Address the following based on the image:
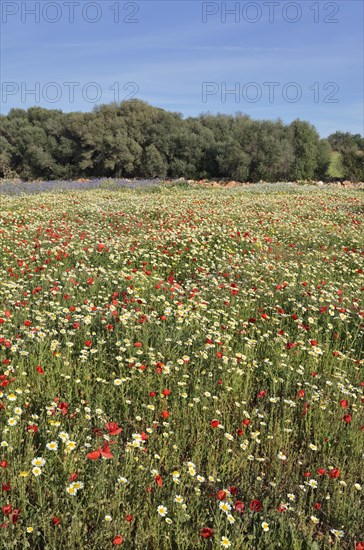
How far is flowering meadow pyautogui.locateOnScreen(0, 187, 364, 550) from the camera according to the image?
9.71 feet

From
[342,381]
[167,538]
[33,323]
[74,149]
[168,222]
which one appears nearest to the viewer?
[167,538]

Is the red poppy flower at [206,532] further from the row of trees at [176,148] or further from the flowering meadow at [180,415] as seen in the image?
the row of trees at [176,148]

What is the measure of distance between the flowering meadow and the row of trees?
Result: 4298 cm

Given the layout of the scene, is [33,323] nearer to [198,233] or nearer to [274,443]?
[274,443]

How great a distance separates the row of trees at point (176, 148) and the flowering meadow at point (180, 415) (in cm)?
4298

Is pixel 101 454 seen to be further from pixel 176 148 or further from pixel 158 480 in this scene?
pixel 176 148

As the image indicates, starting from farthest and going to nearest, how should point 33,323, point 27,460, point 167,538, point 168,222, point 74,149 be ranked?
point 74,149 < point 168,222 < point 33,323 < point 27,460 < point 167,538

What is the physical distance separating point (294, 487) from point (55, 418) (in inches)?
79.8

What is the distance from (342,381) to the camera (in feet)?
16.6

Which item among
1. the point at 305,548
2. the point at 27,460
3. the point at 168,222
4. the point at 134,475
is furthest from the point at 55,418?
the point at 168,222

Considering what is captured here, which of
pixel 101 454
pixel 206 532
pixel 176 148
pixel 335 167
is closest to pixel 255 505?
pixel 206 532

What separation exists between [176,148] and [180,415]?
5139 centimetres

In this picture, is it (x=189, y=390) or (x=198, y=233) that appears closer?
(x=189, y=390)

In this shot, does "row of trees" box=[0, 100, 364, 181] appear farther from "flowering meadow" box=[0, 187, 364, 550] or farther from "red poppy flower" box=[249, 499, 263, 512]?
"red poppy flower" box=[249, 499, 263, 512]
